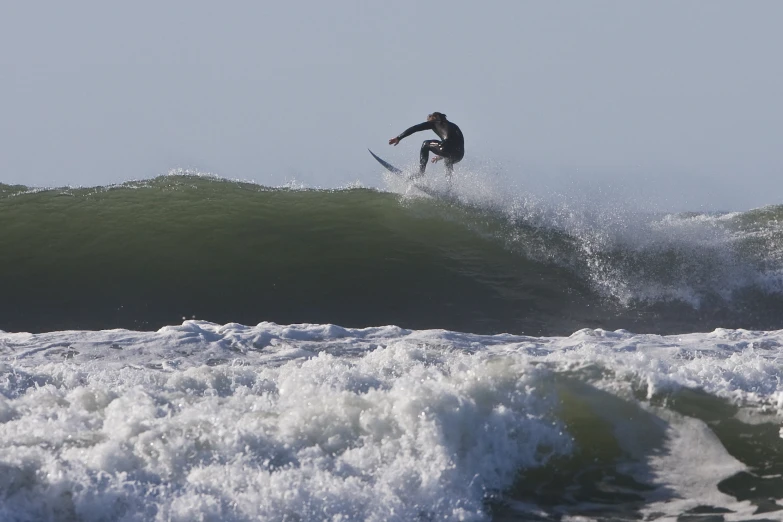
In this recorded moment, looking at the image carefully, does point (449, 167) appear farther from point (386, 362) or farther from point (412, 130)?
point (386, 362)

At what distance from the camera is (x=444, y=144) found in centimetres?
1488

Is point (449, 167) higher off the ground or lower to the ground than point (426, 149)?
lower

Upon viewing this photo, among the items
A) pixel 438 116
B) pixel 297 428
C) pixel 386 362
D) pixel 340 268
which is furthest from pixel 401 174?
pixel 297 428

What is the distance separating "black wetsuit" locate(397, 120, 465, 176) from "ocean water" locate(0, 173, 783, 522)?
27.2 inches

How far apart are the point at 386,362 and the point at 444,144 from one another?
8.23 metres

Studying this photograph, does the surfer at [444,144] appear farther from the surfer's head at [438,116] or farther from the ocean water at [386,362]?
the ocean water at [386,362]

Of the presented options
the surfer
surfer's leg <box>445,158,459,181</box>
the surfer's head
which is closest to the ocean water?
surfer's leg <box>445,158,459,181</box>

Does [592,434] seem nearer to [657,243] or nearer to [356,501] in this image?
[356,501]

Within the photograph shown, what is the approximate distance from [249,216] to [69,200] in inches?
118

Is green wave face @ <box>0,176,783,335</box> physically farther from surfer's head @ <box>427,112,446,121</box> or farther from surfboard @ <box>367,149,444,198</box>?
surfer's head @ <box>427,112,446,121</box>

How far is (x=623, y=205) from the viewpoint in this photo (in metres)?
14.6

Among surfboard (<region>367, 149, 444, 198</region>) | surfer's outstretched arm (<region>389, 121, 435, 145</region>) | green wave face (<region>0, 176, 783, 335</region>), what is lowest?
green wave face (<region>0, 176, 783, 335</region>)

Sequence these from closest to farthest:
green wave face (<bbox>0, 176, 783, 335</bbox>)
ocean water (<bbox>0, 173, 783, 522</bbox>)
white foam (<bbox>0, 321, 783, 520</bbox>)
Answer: white foam (<bbox>0, 321, 783, 520</bbox>) < ocean water (<bbox>0, 173, 783, 522</bbox>) < green wave face (<bbox>0, 176, 783, 335</bbox>)

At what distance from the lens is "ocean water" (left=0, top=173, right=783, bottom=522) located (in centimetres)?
541
